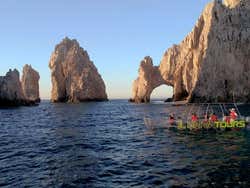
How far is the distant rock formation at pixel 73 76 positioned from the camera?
526ft

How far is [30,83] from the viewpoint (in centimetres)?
18000

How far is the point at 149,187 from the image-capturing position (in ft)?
48.2

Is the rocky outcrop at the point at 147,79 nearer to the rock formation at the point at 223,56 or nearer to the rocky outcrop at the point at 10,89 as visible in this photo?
the rock formation at the point at 223,56

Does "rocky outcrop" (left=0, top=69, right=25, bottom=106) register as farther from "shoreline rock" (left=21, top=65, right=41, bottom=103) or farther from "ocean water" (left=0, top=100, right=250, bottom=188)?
"ocean water" (left=0, top=100, right=250, bottom=188)

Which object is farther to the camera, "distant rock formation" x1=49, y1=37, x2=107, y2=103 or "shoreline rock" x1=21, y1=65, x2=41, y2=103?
"shoreline rock" x1=21, y1=65, x2=41, y2=103

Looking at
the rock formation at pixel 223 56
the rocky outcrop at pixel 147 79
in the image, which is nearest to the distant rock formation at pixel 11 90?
the rocky outcrop at pixel 147 79

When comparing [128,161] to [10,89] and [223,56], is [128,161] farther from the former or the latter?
[10,89]

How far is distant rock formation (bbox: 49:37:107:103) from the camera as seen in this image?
160250mm

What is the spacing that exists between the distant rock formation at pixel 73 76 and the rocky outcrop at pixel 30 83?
1700 cm

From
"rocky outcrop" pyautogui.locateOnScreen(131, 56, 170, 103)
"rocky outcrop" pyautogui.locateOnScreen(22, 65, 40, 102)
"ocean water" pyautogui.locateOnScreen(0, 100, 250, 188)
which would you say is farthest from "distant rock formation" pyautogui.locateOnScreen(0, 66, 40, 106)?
"ocean water" pyautogui.locateOnScreen(0, 100, 250, 188)

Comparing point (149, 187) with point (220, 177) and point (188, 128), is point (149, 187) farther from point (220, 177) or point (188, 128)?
point (188, 128)

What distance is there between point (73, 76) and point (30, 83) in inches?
1268

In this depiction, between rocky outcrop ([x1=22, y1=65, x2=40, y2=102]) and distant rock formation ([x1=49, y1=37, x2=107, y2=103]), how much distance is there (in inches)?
669

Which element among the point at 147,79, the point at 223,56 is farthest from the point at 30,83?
the point at 223,56
